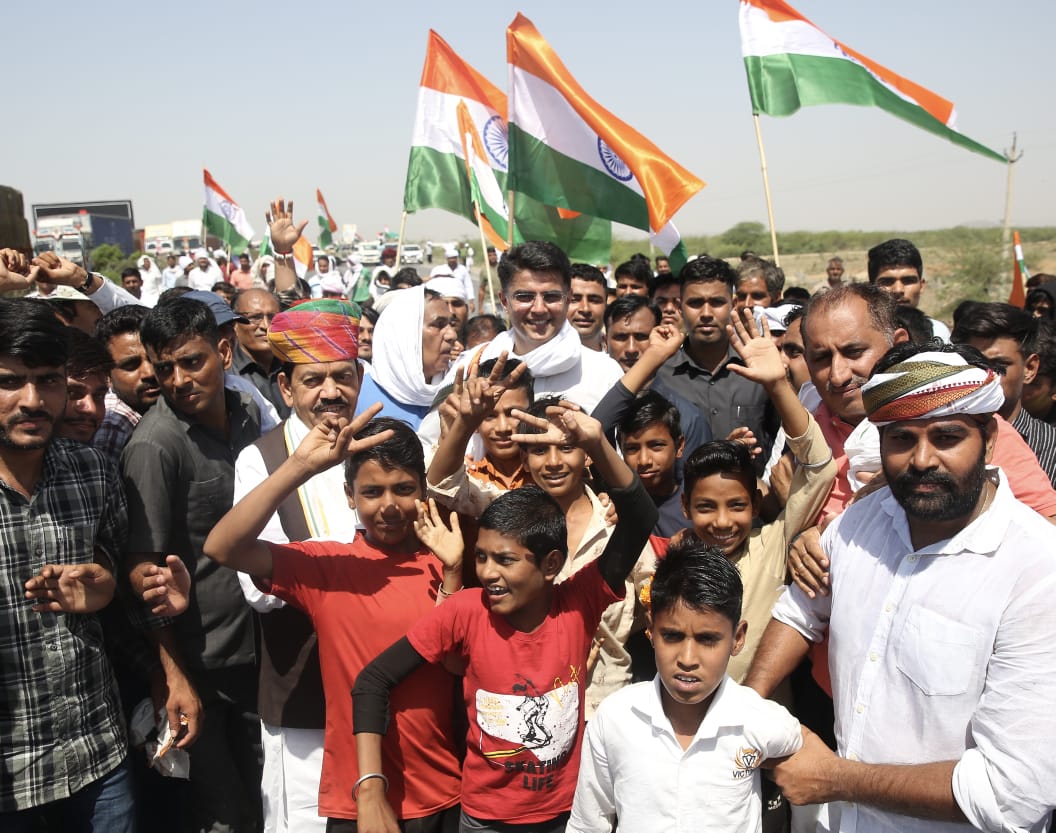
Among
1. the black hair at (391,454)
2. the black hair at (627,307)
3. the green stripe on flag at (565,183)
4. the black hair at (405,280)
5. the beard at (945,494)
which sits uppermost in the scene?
the green stripe on flag at (565,183)

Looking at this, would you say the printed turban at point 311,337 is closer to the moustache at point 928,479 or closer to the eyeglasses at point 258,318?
the moustache at point 928,479

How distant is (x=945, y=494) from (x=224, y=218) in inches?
628

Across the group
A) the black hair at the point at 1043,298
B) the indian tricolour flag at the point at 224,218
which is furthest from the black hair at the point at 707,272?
the indian tricolour flag at the point at 224,218

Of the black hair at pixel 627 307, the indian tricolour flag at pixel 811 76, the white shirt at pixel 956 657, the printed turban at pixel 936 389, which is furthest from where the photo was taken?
the indian tricolour flag at pixel 811 76

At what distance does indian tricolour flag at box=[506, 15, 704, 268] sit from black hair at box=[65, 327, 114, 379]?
3614 mm

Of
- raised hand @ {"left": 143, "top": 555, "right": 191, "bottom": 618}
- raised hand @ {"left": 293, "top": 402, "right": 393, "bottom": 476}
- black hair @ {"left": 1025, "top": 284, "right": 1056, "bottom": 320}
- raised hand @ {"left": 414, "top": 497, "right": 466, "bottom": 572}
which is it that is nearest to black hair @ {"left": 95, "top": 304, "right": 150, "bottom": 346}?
raised hand @ {"left": 143, "top": 555, "right": 191, "bottom": 618}

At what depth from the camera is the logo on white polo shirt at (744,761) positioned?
232cm

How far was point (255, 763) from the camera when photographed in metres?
3.63

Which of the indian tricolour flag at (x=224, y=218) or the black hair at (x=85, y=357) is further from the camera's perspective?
the indian tricolour flag at (x=224, y=218)

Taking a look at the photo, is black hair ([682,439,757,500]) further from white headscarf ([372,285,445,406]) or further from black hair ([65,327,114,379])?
black hair ([65,327,114,379])

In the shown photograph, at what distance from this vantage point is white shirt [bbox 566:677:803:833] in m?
2.31

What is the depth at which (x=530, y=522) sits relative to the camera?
2.64 metres

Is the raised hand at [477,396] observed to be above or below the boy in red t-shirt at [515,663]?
above

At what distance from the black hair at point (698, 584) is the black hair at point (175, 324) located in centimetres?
216
